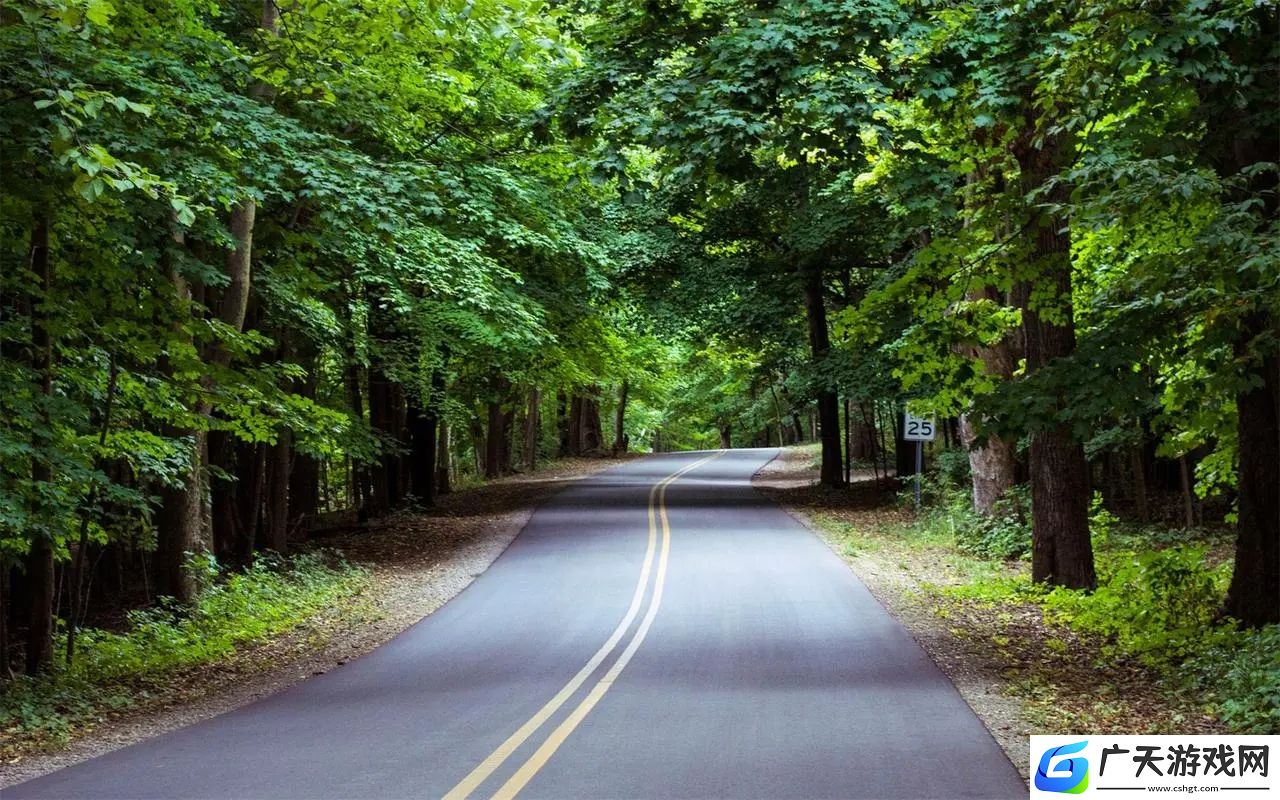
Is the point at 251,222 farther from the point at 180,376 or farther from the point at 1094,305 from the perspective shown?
the point at 1094,305

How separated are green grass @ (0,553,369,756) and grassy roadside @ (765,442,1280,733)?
303 inches

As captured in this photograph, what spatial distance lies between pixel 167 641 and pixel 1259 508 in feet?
39.2

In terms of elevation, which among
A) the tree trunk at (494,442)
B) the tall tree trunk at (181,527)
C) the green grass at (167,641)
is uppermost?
the tree trunk at (494,442)

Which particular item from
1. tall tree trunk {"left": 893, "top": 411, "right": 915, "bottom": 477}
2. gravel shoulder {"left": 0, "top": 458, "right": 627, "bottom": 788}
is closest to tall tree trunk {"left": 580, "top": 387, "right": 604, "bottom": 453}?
gravel shoulder {"left": 0, "top": 458, "right": 627, "bottom": 788}

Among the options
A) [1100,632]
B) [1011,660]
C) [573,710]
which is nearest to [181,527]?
[573,710]

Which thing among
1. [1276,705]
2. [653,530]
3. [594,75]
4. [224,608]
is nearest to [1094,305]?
[1276,705]

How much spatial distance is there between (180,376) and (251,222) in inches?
102

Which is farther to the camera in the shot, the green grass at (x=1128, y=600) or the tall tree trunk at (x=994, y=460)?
the tall tree trunk at (x=994, y=460)

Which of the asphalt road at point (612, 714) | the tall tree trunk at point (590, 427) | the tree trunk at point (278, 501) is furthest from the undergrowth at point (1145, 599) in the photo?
the tall tree trunk at point (590, 427)

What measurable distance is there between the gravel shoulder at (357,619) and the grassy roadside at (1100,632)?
6.51 metres

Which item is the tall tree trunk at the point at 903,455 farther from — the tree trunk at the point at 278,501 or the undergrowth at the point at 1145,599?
the tree trunk at the point at 278,501

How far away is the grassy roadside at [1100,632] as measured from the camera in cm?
839

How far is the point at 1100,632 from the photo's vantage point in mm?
12273

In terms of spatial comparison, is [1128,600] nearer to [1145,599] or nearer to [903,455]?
[1145,599]
